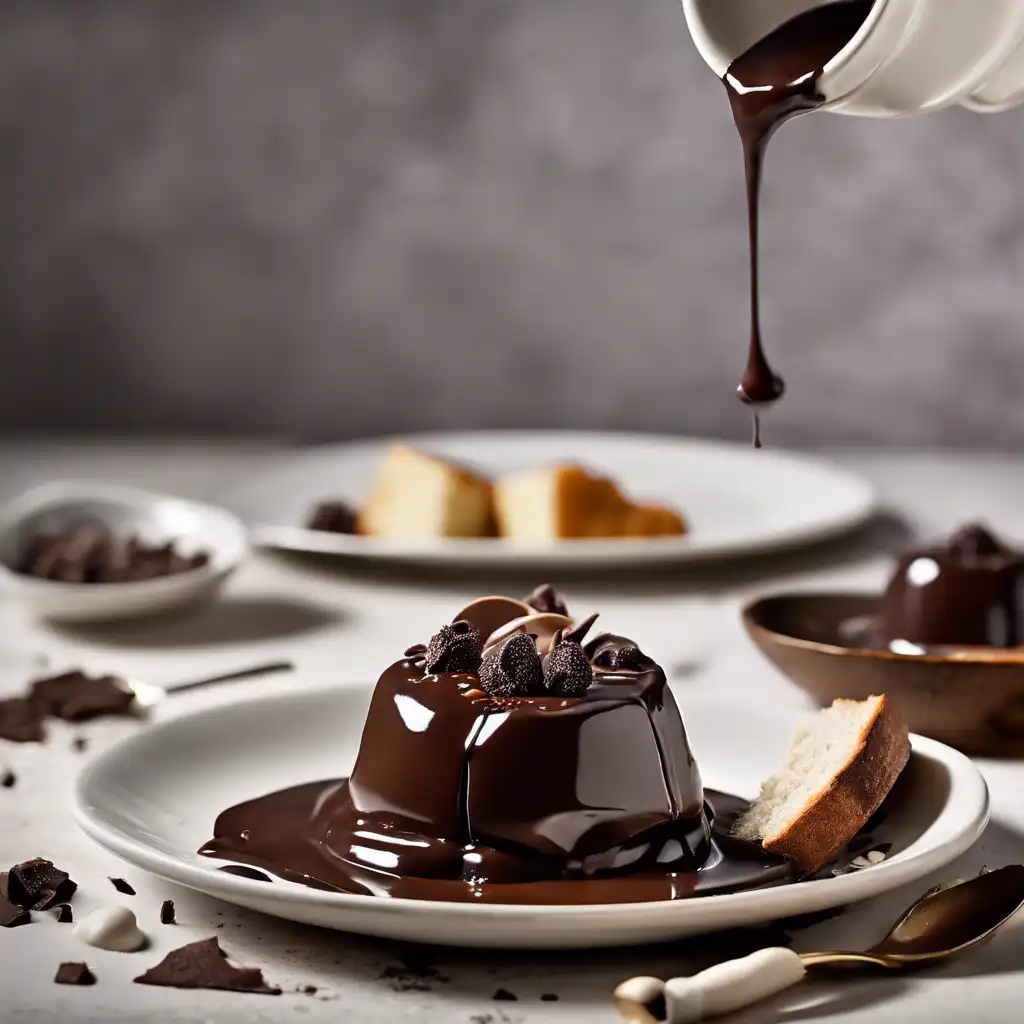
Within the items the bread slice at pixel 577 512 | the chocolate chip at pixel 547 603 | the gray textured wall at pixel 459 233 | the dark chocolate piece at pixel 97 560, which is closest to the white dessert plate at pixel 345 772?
the chocolate chip at pixel 547 603

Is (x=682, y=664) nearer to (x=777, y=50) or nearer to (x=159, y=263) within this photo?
(x=777, y=50)

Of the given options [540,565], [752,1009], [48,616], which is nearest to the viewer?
[752,1009]

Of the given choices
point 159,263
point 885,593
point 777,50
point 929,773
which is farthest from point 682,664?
point 159,263

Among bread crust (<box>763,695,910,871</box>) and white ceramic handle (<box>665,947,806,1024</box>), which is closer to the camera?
white ceramic handle (<box>665,947,806,1024</box>)

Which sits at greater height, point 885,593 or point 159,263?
point 159,263

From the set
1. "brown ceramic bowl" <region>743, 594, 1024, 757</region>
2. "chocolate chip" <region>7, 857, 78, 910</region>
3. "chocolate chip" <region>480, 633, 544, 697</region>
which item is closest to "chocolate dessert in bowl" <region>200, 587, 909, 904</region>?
"chocolate chip" <region>480, 633, 544, 697</region>

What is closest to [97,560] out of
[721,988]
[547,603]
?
[547,603]

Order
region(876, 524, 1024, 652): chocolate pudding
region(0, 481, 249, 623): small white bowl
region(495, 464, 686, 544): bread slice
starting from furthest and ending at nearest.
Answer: region(495, 464, 686, 544): bread slice → region(0, 481, 249, 623): small white bowl → region(876, 524, 1024, 652): chocolate pudding

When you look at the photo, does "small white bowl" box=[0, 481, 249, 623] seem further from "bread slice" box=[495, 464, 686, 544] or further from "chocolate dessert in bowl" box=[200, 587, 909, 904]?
"chocolate dessert in bowl" box=[200, 587, 909, 904]
